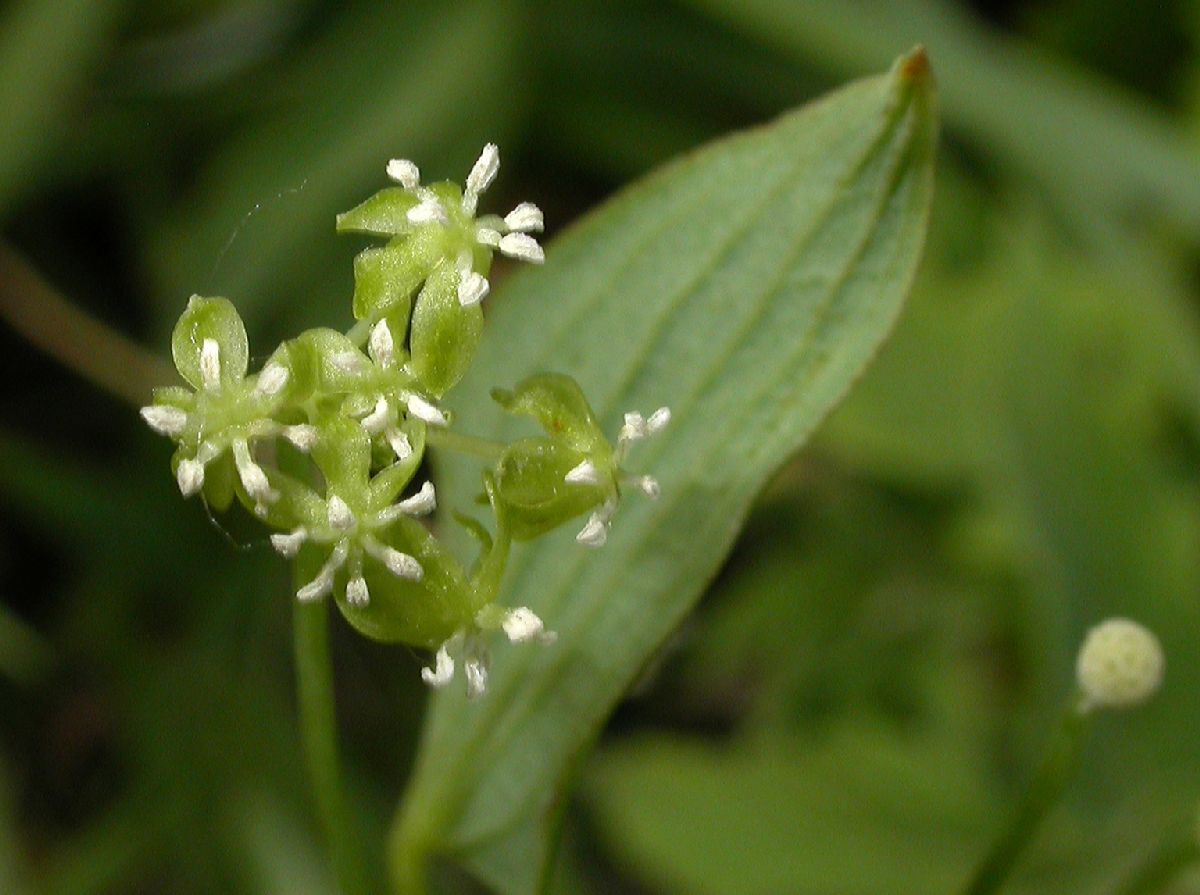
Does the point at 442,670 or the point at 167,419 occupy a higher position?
the point at 167,419

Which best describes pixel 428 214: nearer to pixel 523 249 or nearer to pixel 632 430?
pixel 523 249

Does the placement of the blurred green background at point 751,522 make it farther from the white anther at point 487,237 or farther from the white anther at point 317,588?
the white anther at point 317,588

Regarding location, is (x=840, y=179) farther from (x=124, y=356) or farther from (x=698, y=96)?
(x=698, y=96)

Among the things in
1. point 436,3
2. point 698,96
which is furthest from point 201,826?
point 698,96

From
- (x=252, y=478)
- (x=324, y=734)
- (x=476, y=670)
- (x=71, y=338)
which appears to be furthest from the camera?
(x=71, y=338)

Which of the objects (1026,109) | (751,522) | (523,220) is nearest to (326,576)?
(523,220)

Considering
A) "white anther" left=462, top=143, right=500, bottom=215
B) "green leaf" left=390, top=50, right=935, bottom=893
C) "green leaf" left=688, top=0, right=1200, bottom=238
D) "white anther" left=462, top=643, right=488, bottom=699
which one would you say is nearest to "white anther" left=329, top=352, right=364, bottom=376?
"white anther" left=462, top=143, right=500, bottom=215
